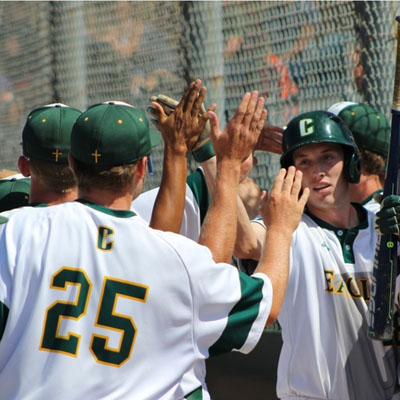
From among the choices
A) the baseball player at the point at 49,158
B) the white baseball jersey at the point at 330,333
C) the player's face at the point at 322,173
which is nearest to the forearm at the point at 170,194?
the baseball player at the point at 49,158

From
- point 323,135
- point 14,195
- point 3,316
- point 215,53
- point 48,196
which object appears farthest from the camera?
point 215,53

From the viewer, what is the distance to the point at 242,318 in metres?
2.60

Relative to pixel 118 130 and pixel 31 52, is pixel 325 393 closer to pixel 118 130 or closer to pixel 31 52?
pixel 118 130

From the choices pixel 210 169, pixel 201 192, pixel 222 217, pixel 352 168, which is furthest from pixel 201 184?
pixel 222 217

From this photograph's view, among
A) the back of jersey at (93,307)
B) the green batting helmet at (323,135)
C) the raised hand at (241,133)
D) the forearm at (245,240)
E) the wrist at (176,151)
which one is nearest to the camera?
the back of jersey at (93,307)

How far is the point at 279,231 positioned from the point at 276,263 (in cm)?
11

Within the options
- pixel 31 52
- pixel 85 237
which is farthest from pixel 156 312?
pixel 31 52

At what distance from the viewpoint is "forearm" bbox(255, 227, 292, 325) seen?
2703 mm

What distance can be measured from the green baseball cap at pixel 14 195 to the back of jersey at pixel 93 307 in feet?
4.49

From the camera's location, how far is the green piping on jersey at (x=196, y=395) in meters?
2.78

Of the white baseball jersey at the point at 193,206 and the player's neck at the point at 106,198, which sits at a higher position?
the player's neck at the point at 106,198

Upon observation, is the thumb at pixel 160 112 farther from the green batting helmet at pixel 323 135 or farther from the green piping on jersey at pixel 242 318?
the green piping on jersey at pixel 242 318

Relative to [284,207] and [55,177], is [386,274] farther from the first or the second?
[55,177]

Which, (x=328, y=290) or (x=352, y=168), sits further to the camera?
(x=352, y=168)
